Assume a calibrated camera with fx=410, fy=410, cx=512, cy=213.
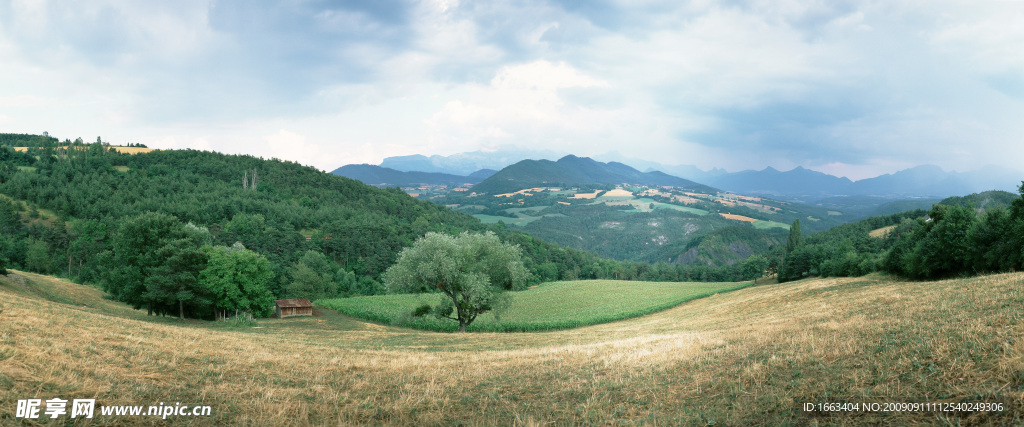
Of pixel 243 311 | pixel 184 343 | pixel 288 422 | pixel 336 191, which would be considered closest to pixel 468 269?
pixel 184 343

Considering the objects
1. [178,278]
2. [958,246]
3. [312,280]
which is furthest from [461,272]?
[312,280]

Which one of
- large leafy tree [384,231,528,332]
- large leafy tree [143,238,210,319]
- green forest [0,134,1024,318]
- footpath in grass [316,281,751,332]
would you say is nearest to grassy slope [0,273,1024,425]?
large leafy tree [384,231,528,332]

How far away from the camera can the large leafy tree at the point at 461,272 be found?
3428 cm

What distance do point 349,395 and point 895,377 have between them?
11440 millimetres

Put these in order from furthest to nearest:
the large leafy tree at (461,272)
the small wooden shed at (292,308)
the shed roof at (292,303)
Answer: the shed roof at (292,303) < the small wooden shed at (292,308) < the large leafy tree at (461,272)

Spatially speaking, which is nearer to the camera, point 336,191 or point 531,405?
point 531,405

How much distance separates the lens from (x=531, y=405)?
9094mm

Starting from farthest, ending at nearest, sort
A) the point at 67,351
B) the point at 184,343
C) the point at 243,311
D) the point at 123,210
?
1. the point at 123,210
2. the point at 243,311
3. the point at 184,343
4. the point at 67,351

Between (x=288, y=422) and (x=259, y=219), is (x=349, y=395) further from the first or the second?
(x=259, y=219)

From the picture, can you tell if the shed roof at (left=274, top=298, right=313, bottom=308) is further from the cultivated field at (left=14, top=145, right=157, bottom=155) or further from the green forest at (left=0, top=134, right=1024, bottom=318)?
the cultivated field at (left=14, top=145, right=157, bottom=155)

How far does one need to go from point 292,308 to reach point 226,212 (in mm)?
89430

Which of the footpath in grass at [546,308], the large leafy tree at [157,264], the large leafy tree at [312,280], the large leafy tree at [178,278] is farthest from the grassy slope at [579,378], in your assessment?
the large leafy tree at [312,280]

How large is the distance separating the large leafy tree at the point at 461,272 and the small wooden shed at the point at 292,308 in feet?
106

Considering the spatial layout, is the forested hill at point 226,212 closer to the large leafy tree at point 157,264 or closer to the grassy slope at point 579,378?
the large leafy tree at point 157,264
